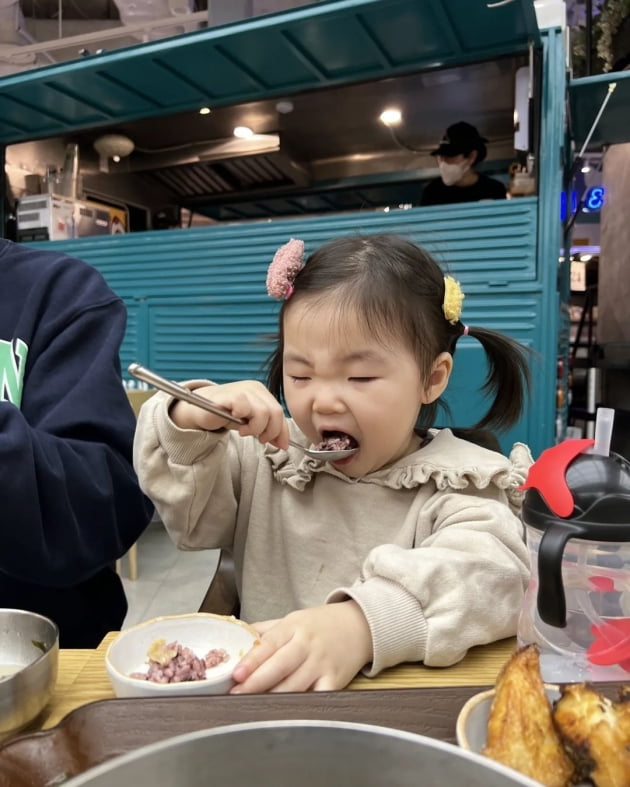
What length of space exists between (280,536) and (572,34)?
140 inches

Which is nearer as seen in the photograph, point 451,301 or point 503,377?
point 451,301

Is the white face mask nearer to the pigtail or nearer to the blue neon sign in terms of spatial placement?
the blue neon sign

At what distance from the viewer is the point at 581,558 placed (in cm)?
69

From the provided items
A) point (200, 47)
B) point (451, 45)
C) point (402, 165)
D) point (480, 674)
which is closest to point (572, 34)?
point (451, 45)

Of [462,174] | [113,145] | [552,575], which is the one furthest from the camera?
[113,145]

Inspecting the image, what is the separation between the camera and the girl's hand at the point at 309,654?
0.56 m

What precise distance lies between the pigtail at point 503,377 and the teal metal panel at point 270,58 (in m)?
1.78

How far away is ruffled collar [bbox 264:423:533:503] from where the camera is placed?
93 centimetres

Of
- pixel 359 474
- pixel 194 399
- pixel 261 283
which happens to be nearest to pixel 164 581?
pixel 261 283

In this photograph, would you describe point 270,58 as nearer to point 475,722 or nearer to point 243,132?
point 243,132

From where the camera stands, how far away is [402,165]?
4809mm

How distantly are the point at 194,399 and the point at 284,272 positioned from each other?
379 mm

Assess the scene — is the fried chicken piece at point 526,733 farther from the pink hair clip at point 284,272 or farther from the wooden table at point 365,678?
the pink hair clip at point 284,272

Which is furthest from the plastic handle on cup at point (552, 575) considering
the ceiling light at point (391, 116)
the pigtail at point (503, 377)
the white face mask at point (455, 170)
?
the ceiling light at point (391, 116)
